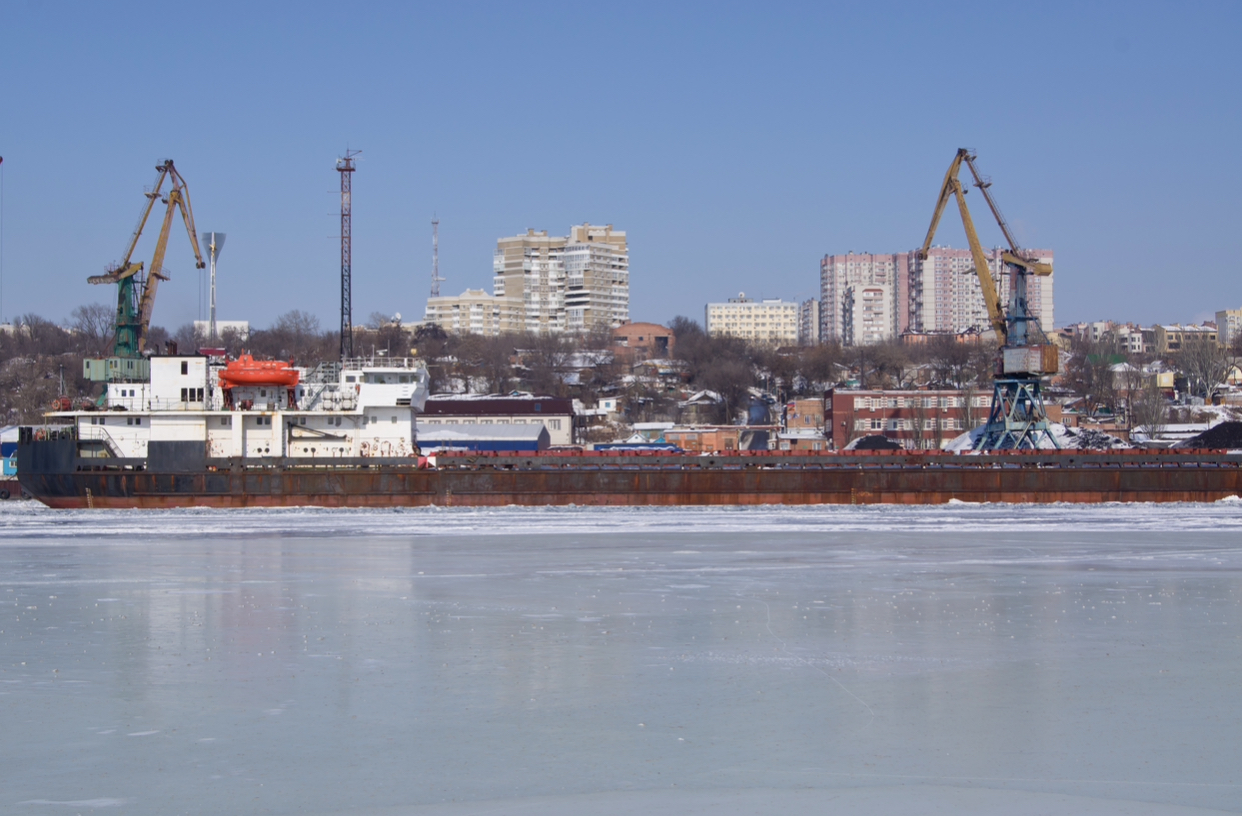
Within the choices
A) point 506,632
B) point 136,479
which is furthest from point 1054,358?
point 506,632

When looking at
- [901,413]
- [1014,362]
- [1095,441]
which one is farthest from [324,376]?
[901,413]

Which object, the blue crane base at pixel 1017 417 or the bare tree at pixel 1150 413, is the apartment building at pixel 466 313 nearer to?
the bare tree at pixel 1150 413

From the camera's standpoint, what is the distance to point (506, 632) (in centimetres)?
1335

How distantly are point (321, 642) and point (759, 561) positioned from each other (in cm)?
1003

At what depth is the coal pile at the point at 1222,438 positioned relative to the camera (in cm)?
5841

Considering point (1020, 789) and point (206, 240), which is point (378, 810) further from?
point (206, 240)

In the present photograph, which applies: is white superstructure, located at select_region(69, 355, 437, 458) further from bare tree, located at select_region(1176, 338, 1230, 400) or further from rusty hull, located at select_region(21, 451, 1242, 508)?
bare tree, located at select_region(1176, 338, 1230, 400)

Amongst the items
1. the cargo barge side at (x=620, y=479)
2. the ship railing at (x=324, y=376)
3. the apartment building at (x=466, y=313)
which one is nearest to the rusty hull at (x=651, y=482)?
the cargo barge side at (x=620, y=479)

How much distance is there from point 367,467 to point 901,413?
44.9 metres

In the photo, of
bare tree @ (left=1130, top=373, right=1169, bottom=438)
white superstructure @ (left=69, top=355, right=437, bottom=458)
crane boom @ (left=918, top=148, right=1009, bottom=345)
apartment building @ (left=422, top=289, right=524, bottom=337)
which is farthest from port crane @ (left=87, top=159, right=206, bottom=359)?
apartment building @ (left=422, top=289, right=524, bottom=337)

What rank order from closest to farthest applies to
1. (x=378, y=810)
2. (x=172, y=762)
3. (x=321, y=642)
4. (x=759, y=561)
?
(x=378, y=810) < (x=172, y=762) < (x=321, y=642) < (x=759, y=561)

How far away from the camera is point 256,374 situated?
1549 inches

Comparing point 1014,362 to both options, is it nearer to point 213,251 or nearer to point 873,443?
point 873,443

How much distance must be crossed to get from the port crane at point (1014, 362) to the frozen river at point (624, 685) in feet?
92.6
